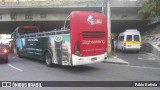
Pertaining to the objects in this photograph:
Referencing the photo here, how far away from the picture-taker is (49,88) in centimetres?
938

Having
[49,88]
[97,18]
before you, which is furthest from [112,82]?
[97,18]

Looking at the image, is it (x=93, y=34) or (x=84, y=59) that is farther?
(x=93, y=34)

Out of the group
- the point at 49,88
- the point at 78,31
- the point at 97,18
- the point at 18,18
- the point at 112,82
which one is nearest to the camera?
the point at 49,88

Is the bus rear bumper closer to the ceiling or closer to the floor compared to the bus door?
closer to the floor

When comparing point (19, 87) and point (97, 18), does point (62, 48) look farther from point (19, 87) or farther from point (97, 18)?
point (19, 87)

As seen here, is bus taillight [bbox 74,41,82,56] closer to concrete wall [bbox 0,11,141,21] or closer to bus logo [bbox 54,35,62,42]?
bus logo [bbox 54,35,62,42]

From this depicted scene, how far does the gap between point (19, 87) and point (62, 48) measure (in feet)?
15.9

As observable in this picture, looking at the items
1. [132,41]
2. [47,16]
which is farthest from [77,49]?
[47,16]

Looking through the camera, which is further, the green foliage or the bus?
the green foliage

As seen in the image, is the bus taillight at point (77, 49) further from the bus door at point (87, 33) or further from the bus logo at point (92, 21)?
the bus logo at point (92, 21)

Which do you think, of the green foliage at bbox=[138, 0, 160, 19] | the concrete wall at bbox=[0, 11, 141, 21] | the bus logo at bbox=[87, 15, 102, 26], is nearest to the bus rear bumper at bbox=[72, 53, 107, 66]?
the bus logo at bbox=[87, 15, 102, 26]

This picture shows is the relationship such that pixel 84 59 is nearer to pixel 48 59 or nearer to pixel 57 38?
pixel 57 38

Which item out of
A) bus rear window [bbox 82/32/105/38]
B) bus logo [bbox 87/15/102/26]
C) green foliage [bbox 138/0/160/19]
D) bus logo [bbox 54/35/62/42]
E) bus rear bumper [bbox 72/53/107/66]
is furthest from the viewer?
green foliage [bbox 138/0/160/19]

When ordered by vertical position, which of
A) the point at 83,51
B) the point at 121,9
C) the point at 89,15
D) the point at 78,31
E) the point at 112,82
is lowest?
the point at 112,82
